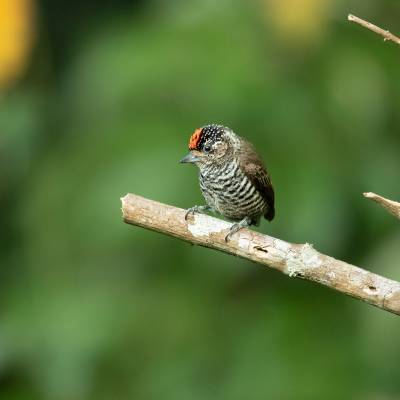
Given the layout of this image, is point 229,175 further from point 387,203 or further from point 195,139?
point 387,203

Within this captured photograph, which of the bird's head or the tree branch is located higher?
the bird's head

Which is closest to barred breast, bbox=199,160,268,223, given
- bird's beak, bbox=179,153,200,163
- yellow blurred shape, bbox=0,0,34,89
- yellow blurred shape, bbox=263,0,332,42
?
bird's beak, bbox=179,153,200,163

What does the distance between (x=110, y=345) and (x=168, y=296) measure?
411 mm

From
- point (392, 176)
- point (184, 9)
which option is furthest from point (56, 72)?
point (392, 176)

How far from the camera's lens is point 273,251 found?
3.85 meters

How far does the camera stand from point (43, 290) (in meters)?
6.28

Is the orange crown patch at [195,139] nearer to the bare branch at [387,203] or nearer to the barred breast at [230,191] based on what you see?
the barred breast at [230,191]

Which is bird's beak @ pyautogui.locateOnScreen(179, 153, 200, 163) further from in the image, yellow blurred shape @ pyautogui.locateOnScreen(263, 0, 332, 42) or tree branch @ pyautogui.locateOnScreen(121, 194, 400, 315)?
yellow blurred shape @ pyautogui.locateOnScreen(263, 0, 332, 42)

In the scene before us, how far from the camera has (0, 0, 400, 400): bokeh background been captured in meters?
5.52

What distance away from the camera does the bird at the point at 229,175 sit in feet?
17.3

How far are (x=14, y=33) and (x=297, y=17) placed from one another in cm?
182

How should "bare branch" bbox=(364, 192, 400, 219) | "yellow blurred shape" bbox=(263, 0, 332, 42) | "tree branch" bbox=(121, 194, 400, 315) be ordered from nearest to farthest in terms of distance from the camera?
"bare branch" bbox=(364, 192, 400, 219) → "tree branch" bbox=(121, 194, 400, 315) → "yellow blurred shape" bbox=(263, 0, 332, 42)

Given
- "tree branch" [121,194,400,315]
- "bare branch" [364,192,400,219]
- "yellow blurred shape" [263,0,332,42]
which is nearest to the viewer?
"bare branch" [364,192,400,219]

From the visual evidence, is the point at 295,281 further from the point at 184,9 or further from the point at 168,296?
the point at 184,9
